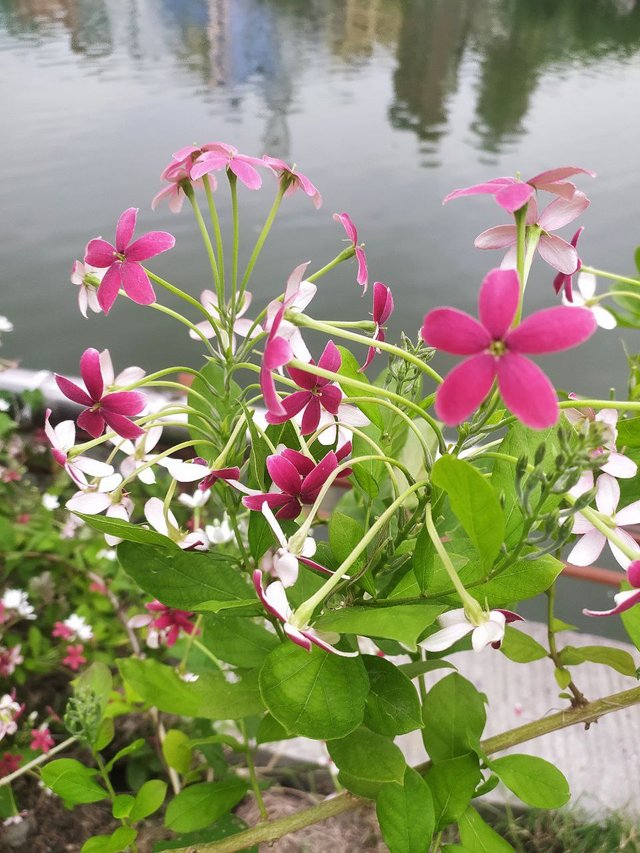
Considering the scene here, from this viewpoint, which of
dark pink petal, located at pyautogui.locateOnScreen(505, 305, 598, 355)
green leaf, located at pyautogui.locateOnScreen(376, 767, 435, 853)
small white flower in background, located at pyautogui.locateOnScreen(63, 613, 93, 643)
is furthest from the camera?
small white flower in background, located at pyautogui.locateOnScreen(63, 613, 93, 643)

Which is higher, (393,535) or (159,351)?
(393,535)

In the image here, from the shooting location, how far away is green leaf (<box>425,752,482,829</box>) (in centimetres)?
51

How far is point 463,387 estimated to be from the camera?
0.28 meters

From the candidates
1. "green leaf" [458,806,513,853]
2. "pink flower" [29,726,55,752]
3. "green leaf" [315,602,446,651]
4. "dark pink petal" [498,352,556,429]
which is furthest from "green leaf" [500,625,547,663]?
"pink flower" [29,726,55,752]

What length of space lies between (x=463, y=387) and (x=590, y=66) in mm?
6567

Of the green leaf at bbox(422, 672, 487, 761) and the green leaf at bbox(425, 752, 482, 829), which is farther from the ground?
the green leaf at bbox(422, 672, 487, 761)

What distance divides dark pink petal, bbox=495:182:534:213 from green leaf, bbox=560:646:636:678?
367mm

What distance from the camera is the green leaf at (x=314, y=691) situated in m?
0.37

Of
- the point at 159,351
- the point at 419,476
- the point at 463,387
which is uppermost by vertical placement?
the point at 463,387

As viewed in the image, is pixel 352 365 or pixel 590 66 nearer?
pixel 352 365

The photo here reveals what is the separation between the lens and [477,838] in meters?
0.50

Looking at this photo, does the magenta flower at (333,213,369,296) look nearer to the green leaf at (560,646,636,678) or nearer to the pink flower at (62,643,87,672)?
the green leaf at (560,646,636,678)

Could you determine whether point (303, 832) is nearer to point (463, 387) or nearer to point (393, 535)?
point (393, 535)

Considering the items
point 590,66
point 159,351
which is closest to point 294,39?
point 590,66
